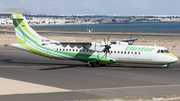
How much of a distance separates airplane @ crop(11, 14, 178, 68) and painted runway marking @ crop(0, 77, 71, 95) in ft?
32.1

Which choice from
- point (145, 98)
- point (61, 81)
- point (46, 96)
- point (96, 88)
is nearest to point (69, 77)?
point (61, 81)

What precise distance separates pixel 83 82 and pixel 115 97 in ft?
21.3

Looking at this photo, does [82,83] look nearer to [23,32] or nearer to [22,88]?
[22,88]

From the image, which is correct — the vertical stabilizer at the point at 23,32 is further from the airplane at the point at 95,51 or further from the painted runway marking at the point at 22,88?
the painted runway marking at the point at 22,88

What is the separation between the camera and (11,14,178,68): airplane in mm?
32244

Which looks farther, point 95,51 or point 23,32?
point 23,32

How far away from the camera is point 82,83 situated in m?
24.0

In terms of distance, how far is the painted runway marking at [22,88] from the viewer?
20391 mm

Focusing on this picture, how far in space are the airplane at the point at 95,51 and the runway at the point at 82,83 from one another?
1.77 meters

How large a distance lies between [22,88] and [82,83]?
5326mm

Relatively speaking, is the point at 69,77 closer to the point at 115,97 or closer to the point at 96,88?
the point at 96,88

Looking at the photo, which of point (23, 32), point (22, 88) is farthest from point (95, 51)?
point (22, 88)

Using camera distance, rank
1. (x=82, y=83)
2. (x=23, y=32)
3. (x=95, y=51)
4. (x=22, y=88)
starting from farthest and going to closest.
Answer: (x=23, y=32) → (x=95, y=51) → (x=82, y=83) → (x=22, y=88)

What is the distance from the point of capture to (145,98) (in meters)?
18.1
